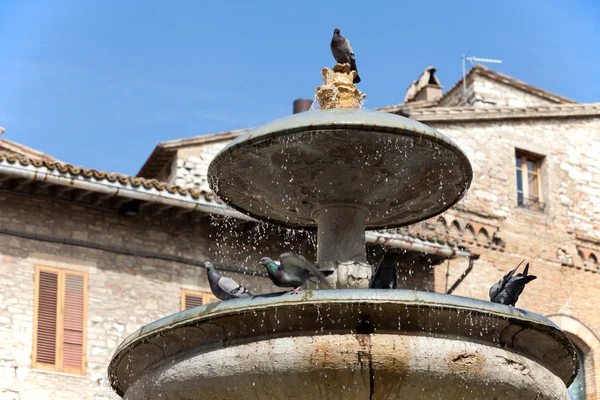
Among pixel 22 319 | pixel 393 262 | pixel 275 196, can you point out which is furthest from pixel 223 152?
pixel 22 319

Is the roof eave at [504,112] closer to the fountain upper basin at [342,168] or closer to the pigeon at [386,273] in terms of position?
the fountain upper basin at [342,168]

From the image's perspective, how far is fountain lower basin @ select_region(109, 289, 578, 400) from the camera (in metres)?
8.23

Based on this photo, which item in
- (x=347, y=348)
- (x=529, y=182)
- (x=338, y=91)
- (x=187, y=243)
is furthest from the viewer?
(x=529, y=182)

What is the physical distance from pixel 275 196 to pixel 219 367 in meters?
2.58

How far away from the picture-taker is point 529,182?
2377 cm

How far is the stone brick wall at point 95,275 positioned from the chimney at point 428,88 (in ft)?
29.6

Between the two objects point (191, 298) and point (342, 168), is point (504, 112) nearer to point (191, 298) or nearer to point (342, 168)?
point (191, 298)

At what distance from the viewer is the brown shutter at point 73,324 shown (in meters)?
16.9

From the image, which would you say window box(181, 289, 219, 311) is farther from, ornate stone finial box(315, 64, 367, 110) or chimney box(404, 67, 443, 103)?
chimney box(404, 67, 443, 103)

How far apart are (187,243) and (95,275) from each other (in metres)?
1.45

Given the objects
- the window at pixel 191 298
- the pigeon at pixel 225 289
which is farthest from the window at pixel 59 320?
the pigeon at pixel 225 289

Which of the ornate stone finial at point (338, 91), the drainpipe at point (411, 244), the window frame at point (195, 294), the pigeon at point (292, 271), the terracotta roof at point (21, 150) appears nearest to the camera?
the pigeon at point (292, 271)

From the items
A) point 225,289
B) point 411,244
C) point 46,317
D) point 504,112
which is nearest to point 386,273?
point 225,289

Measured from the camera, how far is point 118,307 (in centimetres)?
1748
